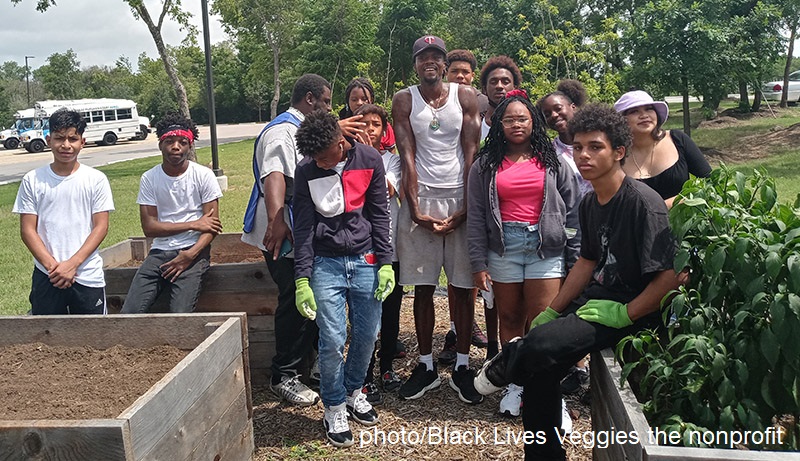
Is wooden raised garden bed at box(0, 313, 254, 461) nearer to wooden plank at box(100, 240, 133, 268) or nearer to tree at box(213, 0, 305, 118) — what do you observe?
wooden plank at box(100, 240, 133, 268)

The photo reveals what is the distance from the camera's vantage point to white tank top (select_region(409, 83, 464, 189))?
4277 millimetres

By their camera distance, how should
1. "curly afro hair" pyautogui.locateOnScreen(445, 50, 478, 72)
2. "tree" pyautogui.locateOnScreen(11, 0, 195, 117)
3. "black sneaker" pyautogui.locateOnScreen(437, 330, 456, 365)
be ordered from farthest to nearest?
"tree" pyautogui.locateOnScreen(11, 0, 195, 117), "curly afro hair" pyautogui.locateOnScreen(445, 50, 478, 72), "black sneaker" pyautogui.locateOnScreen(437, 330, 456, 365)

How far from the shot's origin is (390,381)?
445 centimetres

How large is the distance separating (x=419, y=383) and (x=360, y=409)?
51cm

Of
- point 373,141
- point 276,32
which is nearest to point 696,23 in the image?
point 373,141

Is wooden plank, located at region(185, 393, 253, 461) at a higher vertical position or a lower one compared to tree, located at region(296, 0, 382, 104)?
lower

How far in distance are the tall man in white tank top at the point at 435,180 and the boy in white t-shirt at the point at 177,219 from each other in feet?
4.30

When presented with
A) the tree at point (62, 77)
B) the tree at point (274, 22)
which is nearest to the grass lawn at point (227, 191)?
the tree at point (274, 22)

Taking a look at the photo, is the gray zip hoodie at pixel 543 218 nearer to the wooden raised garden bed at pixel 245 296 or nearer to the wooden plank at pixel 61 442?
the wooden raised garden bed at pixel 245 296

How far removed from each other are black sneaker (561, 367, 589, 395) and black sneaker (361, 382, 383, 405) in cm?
118

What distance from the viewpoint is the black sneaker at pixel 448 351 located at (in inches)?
192

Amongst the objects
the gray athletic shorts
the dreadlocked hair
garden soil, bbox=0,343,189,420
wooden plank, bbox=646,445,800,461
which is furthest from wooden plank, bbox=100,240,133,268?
wooden plank, bbox=646,445,800,461

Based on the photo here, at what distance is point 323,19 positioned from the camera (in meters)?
24.3

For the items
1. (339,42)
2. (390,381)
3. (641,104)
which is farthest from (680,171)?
(339,42)
